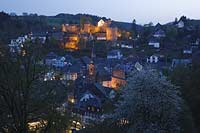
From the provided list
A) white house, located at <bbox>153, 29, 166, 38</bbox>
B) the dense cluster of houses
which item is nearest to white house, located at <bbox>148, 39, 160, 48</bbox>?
white house, located at <bbox>153, 29, 166, 38</bbox>

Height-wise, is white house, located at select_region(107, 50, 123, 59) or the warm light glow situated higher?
the warm light glow

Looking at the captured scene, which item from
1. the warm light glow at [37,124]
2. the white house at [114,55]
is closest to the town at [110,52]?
the white house at [114,55]

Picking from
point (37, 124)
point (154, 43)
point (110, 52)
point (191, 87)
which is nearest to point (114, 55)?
point (110, 52)

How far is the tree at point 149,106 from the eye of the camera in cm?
1352

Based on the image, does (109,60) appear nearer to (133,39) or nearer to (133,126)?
(133,39)

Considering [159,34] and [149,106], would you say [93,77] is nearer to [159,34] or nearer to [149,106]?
[159,34]

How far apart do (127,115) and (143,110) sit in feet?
2.00

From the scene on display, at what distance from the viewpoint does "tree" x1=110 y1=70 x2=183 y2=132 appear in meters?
13.5

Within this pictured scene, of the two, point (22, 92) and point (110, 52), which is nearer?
point (22, 92)

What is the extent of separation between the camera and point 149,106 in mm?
13680

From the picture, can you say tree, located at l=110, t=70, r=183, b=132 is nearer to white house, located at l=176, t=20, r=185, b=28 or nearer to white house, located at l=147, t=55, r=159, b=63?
white house, located at l=147, t=55, r=159, b=63

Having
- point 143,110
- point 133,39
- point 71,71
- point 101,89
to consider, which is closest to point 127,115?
point 143,110

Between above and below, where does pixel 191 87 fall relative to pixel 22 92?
below

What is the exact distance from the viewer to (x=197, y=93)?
17219mm
